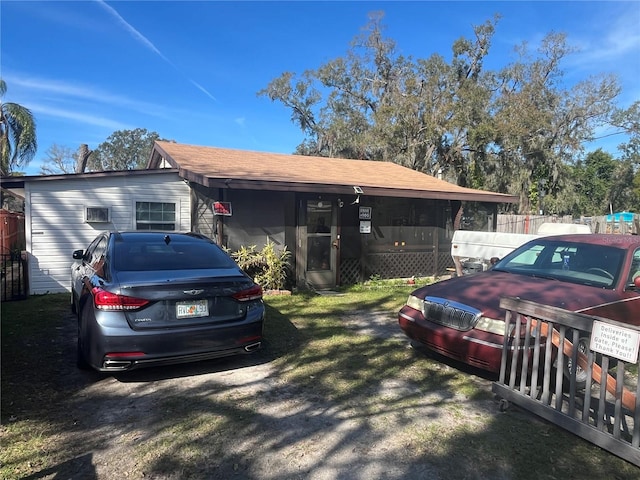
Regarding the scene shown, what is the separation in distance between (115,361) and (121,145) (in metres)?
70.7

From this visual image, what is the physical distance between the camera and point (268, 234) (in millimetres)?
9727

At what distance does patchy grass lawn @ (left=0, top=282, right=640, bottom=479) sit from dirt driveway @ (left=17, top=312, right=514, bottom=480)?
14 mm

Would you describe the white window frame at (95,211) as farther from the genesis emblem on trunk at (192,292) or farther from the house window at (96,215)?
the genesis emblem on trunk at (192,292)

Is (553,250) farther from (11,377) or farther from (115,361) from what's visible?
(11,377)

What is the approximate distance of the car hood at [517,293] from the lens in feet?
14.0

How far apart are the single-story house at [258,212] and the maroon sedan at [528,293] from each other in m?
4.91

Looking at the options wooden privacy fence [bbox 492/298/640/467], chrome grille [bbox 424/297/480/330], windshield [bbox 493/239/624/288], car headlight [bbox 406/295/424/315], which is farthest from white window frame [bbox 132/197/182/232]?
wooden privacy fence [bbox 492/298/640/467]

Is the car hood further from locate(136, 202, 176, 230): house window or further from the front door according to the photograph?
locate(136, 202, 176, 230): house window

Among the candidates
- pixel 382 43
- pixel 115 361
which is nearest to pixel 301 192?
pixel 115 361

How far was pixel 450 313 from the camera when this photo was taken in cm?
460

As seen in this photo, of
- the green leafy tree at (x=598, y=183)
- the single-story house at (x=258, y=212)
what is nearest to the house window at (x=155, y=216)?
the single-story house at (x=258, y=212)

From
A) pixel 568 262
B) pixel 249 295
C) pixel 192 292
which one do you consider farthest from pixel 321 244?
pixel 192 292

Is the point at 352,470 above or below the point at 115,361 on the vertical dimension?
below

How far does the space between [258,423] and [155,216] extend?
7619mm
